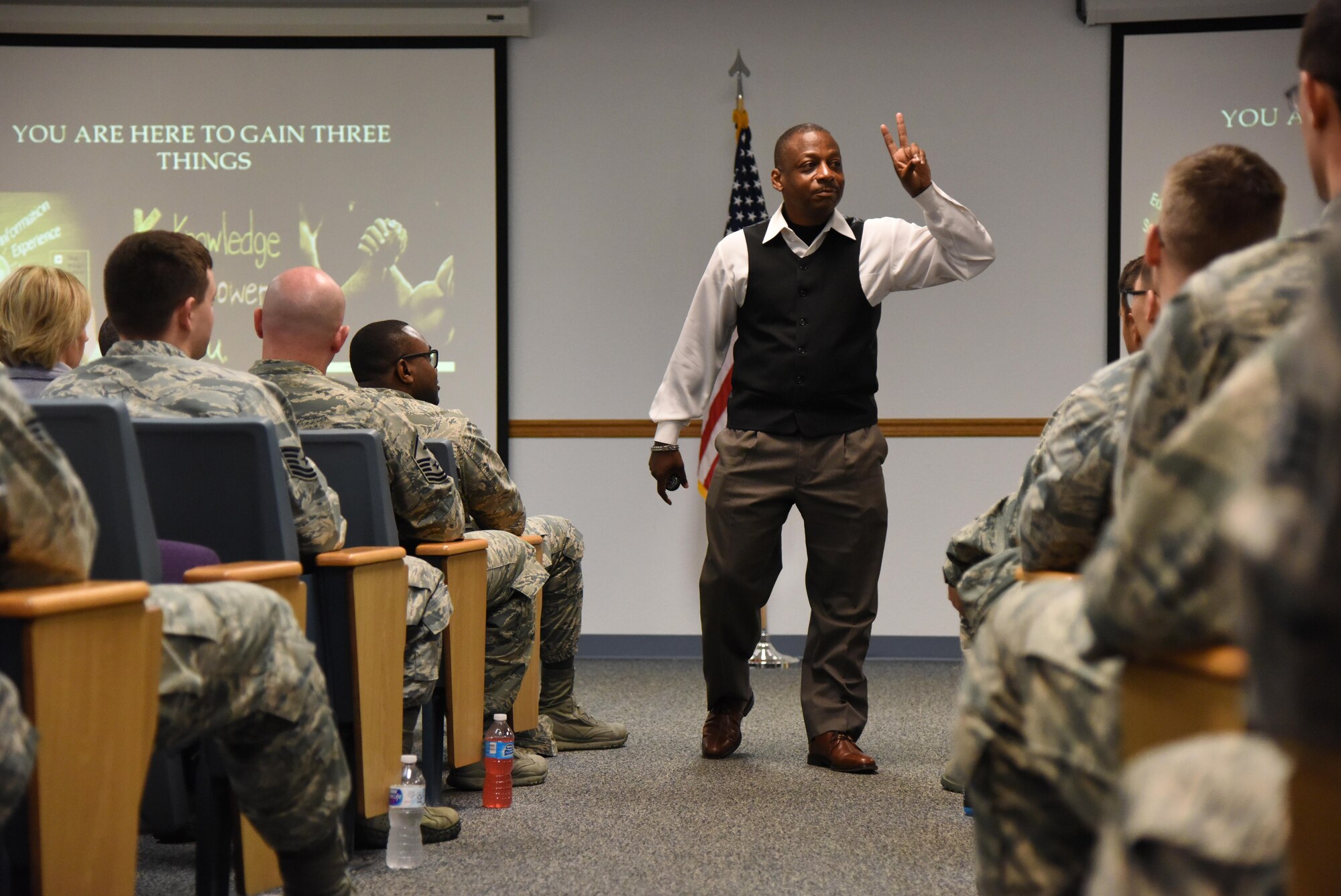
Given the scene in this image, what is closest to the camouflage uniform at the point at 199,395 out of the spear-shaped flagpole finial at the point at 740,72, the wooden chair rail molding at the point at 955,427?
the wooden chair rail molding at the point at 955,427

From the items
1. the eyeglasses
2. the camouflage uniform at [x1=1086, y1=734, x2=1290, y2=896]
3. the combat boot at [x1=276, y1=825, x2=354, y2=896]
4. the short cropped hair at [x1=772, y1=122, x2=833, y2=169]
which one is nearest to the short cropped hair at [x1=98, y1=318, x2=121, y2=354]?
the eyeglasses

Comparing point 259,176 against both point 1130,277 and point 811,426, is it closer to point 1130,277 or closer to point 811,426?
point 811,426

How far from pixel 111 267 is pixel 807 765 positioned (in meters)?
1.98

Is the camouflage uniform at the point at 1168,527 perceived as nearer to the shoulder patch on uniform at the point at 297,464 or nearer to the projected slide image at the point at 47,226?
the shoulder patch on uniform at the point at 297,464

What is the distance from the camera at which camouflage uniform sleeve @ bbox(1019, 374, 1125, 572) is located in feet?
5.12

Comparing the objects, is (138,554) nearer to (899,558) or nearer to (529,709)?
(529,709)

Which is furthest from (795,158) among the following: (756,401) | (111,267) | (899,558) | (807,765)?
(899,558)

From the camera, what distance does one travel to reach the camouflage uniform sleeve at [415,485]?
8.07ft

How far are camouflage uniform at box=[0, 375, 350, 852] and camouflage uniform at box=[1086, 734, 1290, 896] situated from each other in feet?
3.48

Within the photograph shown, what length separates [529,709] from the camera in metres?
3.27

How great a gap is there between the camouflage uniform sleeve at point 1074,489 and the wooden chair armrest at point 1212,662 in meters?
0.69

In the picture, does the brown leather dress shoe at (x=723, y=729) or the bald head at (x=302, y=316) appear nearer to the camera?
the bald head at (x=302, y=316)

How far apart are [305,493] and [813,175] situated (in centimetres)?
173

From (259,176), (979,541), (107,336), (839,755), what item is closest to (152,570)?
(979,541)
